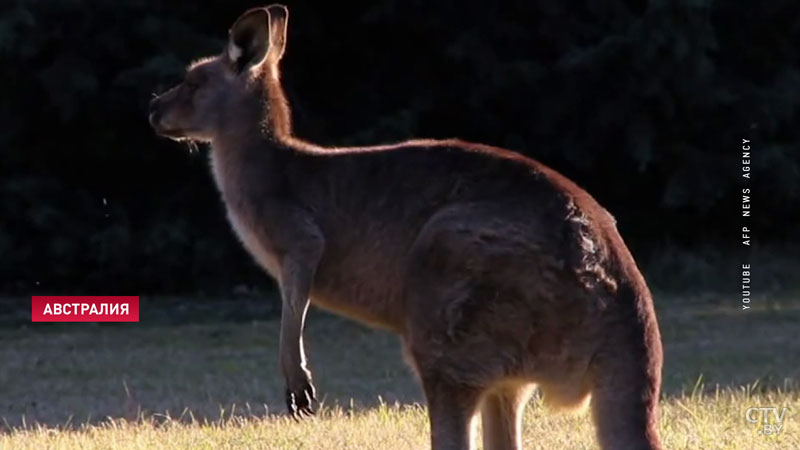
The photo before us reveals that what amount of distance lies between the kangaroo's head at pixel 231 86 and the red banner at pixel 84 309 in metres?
7.98

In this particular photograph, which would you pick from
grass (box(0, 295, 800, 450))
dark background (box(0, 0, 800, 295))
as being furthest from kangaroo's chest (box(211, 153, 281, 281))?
dark background (box(0, 0, 800, 295))

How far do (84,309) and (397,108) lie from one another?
3.56 metres

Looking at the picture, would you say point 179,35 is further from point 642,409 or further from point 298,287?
point 642,409

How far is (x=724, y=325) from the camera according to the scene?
13414 millimetres

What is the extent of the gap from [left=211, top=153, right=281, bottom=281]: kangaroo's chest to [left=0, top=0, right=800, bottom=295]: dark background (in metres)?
7.90

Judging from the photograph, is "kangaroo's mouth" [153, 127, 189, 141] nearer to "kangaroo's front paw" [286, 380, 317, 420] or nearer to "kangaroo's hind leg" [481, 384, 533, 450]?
"kangaroo's front paw" [286, 380, 317, 420]

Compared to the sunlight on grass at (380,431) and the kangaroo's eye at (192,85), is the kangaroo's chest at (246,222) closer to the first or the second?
the kangaroo's eye at (192,85)

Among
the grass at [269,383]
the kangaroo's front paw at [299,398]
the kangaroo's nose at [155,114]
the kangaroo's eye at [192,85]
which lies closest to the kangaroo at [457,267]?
the kangaroo's front paw at [299,398]

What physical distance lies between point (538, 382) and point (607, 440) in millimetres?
334

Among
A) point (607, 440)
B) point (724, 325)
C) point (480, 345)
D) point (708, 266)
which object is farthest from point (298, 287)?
point (708, 266)

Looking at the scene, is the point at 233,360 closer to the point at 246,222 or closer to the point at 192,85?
the point at 192,85

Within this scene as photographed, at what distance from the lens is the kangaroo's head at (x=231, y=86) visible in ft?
21.6

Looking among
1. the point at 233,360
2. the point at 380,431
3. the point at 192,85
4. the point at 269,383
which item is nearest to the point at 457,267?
the point at 192,85

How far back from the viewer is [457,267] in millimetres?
5418
